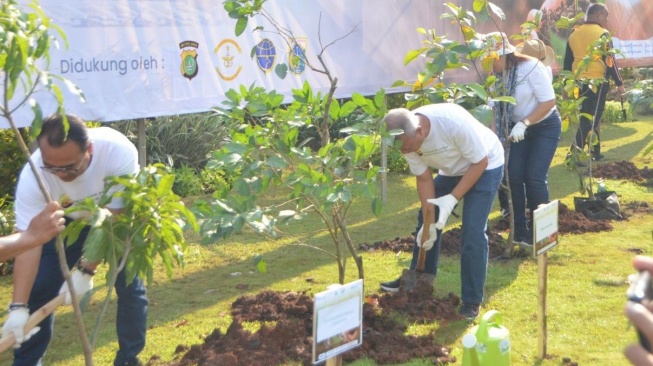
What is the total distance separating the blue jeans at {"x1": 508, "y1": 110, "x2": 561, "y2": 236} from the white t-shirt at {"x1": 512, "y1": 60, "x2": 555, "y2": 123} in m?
0.15

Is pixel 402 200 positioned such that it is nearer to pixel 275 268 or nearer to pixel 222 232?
pixel 275 268

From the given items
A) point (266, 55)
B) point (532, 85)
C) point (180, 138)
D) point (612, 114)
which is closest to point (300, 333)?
point (532, 85)

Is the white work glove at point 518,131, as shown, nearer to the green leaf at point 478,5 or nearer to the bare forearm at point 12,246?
the green leaf at point 478,5

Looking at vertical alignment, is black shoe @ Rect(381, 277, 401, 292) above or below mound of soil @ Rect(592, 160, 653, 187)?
above

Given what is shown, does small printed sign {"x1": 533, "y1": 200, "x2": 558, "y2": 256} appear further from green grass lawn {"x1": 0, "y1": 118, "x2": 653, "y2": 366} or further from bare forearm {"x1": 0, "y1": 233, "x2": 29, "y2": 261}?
bare forearm {"x1": 0, "y1": 233, "x2": 29, "y2": 261}

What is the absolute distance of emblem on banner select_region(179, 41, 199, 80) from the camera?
282 inches

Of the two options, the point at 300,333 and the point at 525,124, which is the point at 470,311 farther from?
the point at 525,124

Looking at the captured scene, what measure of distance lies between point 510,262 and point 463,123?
202 cm

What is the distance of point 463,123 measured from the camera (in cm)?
546

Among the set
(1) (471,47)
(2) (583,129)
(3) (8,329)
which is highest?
(1) (471,47)

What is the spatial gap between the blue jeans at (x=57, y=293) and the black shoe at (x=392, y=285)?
2.03m

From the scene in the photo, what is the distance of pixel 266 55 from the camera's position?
7984 millimetres

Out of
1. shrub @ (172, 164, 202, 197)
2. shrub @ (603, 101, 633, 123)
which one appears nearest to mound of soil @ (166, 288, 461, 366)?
shrub @ (172, 164, 202, 197)

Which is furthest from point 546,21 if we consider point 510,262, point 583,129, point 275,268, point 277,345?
point 277,345
